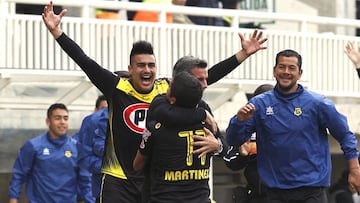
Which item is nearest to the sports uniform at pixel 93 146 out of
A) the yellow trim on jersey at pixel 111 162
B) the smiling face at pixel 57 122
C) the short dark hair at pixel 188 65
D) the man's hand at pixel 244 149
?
the smiling face at pixel 57 122

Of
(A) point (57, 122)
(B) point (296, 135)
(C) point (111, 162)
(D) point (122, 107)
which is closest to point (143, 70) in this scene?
(D) point (122, 107)

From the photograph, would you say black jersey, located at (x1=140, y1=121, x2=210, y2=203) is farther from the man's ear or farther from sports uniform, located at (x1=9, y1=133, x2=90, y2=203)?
sports uniform, located at (x1=9, y1=133, x2=90, y2=203)

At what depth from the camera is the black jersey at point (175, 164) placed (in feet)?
29.4

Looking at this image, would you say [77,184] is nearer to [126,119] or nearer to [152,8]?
[152,8]

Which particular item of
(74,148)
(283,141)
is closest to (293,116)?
(283,141)

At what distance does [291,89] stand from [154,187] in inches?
89.0

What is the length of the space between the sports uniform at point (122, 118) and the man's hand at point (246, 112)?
67cm

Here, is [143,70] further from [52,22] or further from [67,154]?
[67,154]

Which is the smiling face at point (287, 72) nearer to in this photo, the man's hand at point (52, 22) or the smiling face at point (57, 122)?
the man's hand at point (52, 22)

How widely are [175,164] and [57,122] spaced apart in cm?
609

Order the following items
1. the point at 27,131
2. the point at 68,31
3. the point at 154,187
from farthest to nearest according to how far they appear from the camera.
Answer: the point at 27,131
the point at 68,31
the point at 154,187

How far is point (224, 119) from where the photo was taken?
16516 mm

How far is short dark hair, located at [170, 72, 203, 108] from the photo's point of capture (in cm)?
884

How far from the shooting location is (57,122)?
14.9 m
